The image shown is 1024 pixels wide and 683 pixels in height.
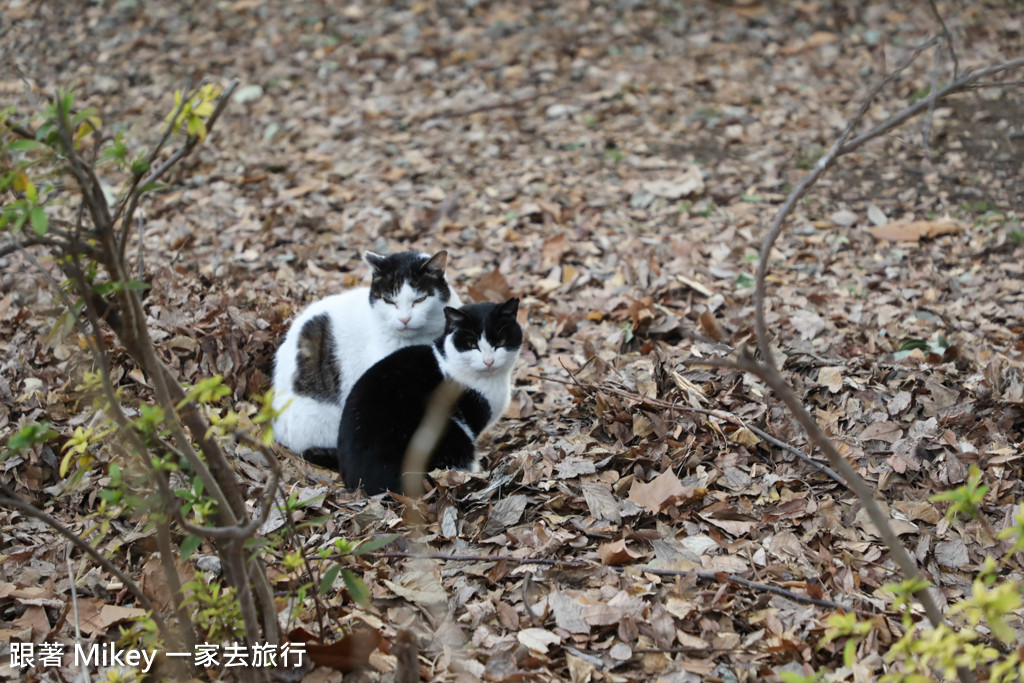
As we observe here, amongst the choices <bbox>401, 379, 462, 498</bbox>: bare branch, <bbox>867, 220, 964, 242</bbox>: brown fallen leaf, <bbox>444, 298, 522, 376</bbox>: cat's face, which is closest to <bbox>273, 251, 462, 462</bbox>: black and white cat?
<bbox>444, 298, 522, 376</bbox>: cat's face

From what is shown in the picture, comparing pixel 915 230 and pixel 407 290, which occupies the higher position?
pixel 407 290

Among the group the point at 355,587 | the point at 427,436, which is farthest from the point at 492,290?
the point at 355,587

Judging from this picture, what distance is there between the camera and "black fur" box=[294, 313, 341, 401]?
466 cm

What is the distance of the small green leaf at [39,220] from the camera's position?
1868 millimetres

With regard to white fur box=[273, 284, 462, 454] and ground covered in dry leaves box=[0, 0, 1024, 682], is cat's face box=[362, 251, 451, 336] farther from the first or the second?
ground covered in dry leaves box=[0, 0, 1024, 682]

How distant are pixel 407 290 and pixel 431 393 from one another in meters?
0.71

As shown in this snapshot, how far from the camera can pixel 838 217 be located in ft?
22.5

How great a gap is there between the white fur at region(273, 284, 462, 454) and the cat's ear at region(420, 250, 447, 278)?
0.50 feet

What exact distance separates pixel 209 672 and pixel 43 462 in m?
1.80

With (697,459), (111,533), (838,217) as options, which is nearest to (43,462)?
(111,533)

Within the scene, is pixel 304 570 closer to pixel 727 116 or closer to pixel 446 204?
pixel 446 204

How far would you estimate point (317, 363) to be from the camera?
4.72 m

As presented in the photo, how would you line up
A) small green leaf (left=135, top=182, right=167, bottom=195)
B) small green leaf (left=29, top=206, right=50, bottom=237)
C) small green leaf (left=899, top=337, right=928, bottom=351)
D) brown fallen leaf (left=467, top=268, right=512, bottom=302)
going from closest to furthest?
small green leaf (left=29, top=206, right=50, bottom=237), small green leaf (left=135, top=182, right=167, bottom=195), small green leaf (left=899, top=337, right=928, bottom=351), brown fallen leaf (left=467, top=268, right=512, bottom=302)

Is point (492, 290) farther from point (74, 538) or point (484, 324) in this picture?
point (74, 538)
